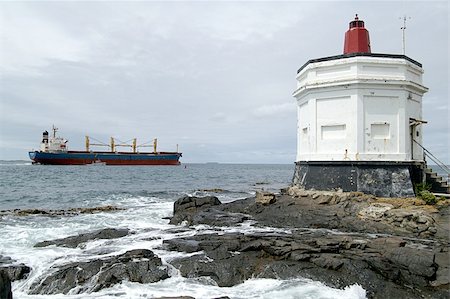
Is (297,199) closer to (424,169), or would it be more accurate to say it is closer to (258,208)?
(258,208)

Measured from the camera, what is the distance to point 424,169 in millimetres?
14266

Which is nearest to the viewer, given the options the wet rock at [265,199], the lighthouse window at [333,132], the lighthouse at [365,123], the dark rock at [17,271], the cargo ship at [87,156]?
the dark rock at [17,271]

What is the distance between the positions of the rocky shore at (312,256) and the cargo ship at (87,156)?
71.8 metres

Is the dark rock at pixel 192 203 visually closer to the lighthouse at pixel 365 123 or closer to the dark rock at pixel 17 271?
the lighthouse at pixel 365 123

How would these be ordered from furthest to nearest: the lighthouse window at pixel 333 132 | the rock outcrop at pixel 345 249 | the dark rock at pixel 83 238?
the lighthouse window at pixel 333 132, the dark rock at pixel 83 238, the rock outcrop at pixel 345 249

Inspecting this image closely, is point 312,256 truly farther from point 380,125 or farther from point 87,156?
point 87,156

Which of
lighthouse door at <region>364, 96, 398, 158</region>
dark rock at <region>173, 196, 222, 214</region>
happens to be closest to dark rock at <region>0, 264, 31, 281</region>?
dark rock at <region>173, 196, 222, 214</region>

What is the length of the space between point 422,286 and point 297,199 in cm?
712

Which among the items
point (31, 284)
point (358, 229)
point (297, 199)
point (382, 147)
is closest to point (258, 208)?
point (297, 199)

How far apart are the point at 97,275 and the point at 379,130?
1156 cm

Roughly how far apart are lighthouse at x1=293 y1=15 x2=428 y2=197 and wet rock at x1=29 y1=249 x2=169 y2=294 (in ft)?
28.4

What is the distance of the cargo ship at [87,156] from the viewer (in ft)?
244

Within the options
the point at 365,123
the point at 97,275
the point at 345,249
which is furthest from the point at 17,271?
the point at 365,123

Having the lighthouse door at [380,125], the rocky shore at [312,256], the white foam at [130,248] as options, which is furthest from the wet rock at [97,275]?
the lighthouse door at [380,125]
